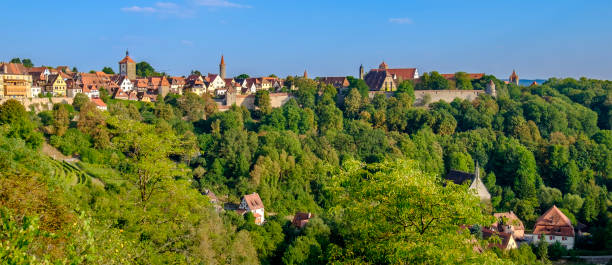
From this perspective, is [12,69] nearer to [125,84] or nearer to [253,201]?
[125,84]

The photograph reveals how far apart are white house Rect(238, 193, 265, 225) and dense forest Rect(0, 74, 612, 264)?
1.02 m

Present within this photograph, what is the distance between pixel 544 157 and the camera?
4275cm

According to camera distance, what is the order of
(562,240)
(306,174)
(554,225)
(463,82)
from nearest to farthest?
(562,240)
(554,225)
(306,174)
(463,82)

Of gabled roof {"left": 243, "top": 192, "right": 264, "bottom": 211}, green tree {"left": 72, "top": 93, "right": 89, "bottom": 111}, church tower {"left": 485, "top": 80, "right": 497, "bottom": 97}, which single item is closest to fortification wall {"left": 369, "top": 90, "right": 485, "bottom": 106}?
church tower {"left": 485, "top": 80, "right": 497, "bottom": 97}

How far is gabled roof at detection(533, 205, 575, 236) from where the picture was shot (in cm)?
3070

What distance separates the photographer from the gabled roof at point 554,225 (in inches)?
1209

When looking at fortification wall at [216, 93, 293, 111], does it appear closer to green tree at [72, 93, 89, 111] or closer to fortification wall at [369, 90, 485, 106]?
fortification wall at [369, 90, 485, 106]

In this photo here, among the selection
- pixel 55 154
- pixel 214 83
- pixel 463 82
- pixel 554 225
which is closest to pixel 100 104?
pixel 55 154

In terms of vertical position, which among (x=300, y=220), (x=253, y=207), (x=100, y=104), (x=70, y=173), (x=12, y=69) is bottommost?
(x=300, y=220)

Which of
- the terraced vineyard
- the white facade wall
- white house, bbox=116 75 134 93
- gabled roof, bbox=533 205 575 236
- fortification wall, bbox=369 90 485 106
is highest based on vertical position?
white house, bbox=116 75 134 93

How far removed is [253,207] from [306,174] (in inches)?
243

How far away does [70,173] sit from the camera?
2397cm

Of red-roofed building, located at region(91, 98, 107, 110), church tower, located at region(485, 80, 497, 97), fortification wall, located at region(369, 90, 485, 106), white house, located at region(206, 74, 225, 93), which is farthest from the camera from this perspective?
church tower, located at region(485, 80, 497, 97)

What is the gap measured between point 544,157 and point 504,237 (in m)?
18.2
